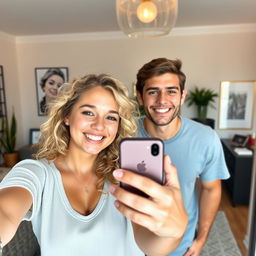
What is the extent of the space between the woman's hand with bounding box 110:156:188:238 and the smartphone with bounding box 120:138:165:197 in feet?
0.22

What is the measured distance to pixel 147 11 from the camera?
1.23 metres

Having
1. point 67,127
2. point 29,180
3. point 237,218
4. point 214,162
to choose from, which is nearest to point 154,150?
point 29,180

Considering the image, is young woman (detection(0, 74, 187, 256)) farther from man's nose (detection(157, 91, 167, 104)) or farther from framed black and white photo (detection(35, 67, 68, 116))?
framed black and white photo (detection(35, 67, 68, 116))

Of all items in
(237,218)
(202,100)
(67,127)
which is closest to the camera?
(67,127)

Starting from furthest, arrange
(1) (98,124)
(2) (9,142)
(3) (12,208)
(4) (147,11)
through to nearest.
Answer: (2) (9,142)
(4) (147,11)
(1) (98,124)
(3) (12,208)

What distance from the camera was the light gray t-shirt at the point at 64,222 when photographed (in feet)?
2.41

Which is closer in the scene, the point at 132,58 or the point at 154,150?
the point at 154,150

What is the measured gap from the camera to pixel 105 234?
30.2 inches

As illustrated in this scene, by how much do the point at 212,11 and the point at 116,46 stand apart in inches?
62.9

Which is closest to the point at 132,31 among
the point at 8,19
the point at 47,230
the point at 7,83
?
the point at 47,230

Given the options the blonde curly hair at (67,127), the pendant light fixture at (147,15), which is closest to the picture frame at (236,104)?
the pendant light fixture at (147,15)

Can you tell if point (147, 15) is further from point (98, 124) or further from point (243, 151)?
point (243, 151)

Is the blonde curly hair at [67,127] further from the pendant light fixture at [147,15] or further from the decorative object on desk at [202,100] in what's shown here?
the decorative object on desk at [202,100]

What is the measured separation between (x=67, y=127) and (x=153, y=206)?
67 cm
